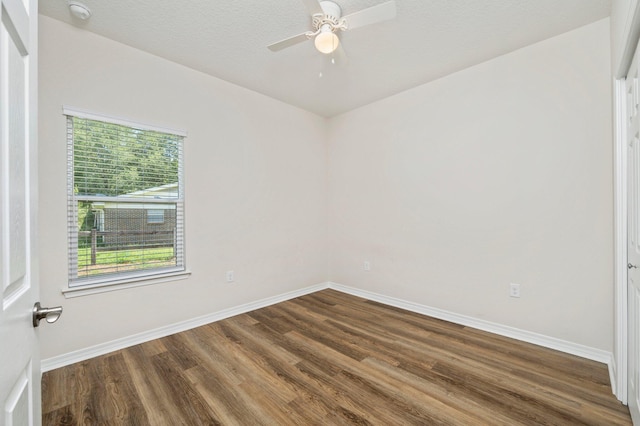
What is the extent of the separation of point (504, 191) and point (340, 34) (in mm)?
2041

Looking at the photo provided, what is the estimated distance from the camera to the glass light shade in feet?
6.57

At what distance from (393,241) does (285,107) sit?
2250mm

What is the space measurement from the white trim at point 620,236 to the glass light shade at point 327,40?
191cm

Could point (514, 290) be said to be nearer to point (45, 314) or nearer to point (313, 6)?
point (313, 6)

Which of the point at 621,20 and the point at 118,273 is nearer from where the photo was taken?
the point at 621,20

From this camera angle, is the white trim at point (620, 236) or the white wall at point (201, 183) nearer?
the white trim at point (620, 236)

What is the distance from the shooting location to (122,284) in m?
2.50

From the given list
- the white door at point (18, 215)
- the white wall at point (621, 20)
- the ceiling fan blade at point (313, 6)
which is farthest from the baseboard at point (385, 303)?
the ceiling fan blade at point (313, 6)

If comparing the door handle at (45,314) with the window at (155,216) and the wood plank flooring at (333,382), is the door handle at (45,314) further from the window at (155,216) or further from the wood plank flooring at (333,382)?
the window at (155,216)

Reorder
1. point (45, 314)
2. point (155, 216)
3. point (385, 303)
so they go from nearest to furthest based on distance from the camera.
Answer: point (45, 314)
point (155, 216)
point (385, 303)

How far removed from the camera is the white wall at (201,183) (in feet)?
7.17

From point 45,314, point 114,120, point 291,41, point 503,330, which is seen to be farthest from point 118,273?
point 503,330

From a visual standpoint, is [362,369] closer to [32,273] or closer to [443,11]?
[32,273]

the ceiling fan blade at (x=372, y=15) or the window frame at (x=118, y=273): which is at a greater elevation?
the ceiling fan blade at (x=372, y=15)
